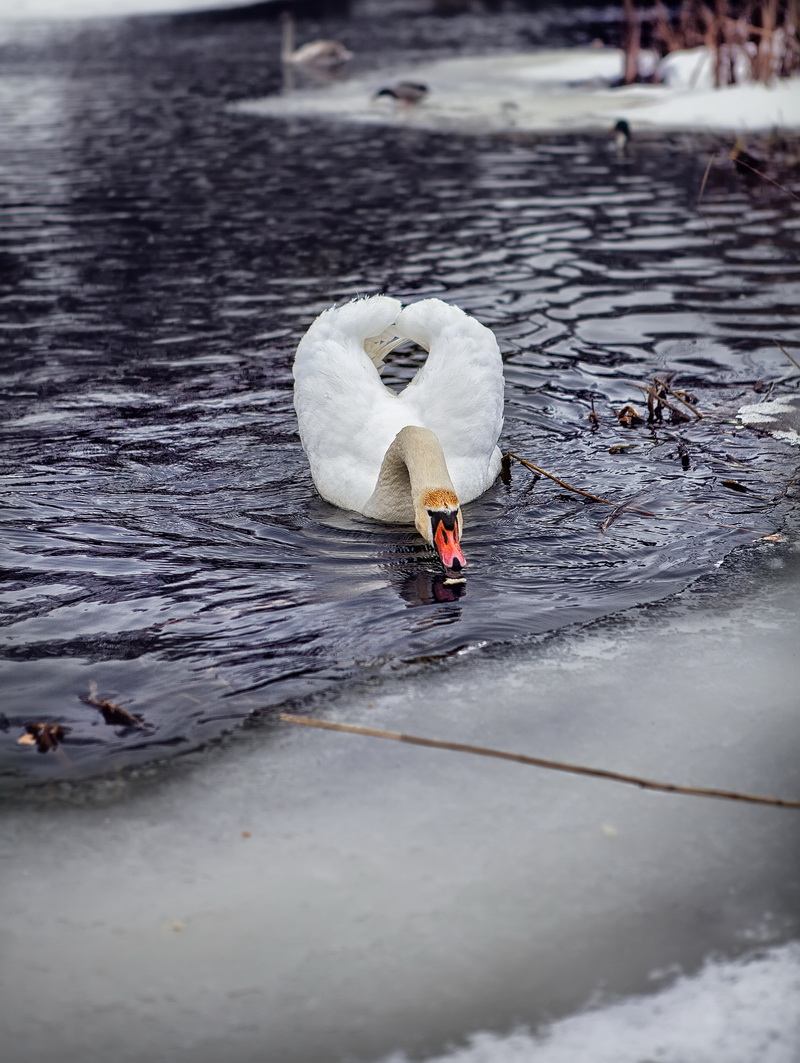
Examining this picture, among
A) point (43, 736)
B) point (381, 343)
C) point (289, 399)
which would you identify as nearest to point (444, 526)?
point (43, 736)

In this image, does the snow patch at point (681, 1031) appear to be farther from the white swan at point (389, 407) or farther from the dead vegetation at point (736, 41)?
the dead vegetation at point (736, 41)

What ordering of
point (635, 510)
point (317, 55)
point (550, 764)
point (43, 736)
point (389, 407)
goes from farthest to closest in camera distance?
1. point (317, 55)
2. point (389, 407)
3. point (635, 510)
4. point (43, 736)
5. point (550, 764)

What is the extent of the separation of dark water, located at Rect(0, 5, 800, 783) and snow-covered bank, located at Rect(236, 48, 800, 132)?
150 centimetres

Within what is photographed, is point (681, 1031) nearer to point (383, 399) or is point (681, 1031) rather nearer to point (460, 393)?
point (460, 393)

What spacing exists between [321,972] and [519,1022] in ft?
1.66

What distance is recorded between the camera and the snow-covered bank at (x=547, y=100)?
17947mm

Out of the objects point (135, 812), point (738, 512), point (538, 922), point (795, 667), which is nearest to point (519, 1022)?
point (538, 922)

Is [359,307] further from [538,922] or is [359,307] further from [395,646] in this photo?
[538,922]

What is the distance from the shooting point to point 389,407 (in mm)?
6414

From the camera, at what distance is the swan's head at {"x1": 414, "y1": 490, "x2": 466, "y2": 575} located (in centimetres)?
519

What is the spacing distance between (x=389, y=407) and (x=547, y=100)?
15.7m

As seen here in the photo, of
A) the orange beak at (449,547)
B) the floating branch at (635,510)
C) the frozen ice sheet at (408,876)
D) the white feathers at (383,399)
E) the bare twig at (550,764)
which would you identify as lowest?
the floating branch at (635,510)

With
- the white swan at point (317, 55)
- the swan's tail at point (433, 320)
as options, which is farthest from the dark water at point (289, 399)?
the white swan at point (317, 55)

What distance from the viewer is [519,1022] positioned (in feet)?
9.80
